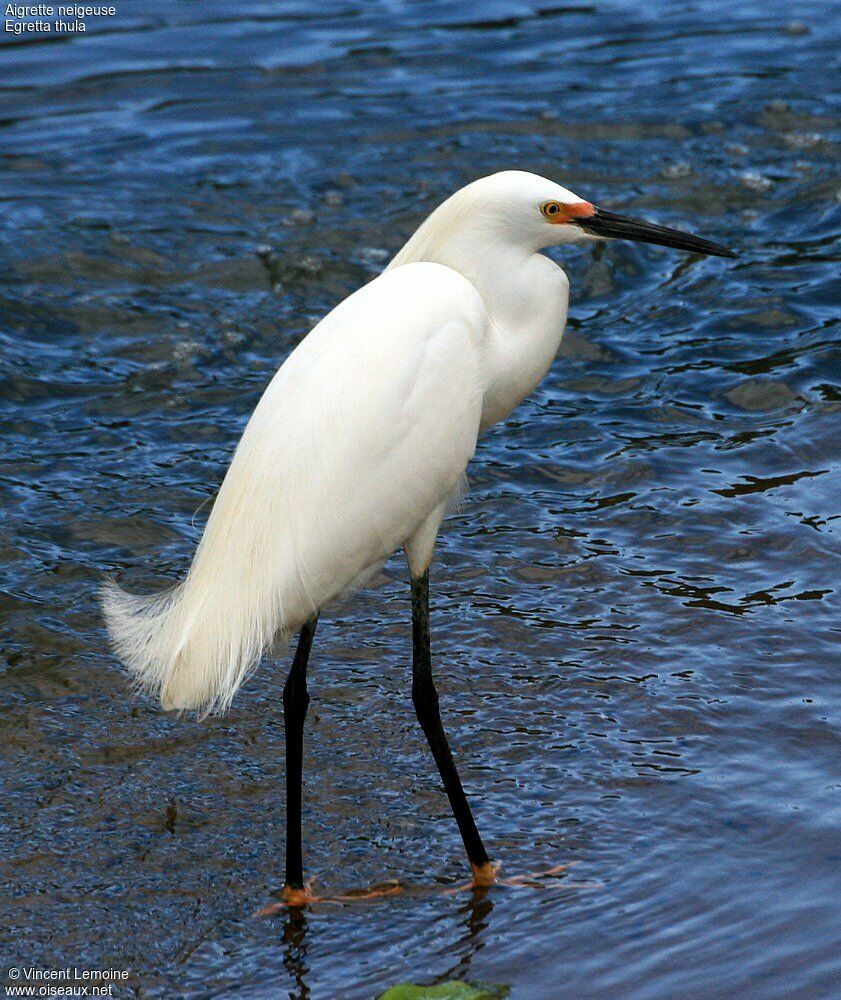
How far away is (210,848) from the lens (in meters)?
3.98

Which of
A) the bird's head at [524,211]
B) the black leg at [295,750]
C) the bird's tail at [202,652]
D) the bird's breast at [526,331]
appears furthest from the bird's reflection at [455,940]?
the bird's head at [524,211]

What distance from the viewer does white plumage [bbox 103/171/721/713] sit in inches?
144

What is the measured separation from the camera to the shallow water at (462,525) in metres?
3.69

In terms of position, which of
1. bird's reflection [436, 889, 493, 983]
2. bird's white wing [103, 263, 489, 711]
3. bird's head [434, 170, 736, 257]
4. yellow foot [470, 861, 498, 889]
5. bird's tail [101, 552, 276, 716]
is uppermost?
bird's head [434, 170, 736, 257]

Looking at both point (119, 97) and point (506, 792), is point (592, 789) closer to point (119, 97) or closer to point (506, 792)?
point (506, 792)

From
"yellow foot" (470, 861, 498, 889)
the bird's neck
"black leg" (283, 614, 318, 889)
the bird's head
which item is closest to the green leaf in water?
"yellow foot" (470, 861, 498, 889)

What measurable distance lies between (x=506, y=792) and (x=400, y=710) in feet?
1.84

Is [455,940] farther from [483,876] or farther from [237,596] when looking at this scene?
[237,596]

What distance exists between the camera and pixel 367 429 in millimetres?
3643

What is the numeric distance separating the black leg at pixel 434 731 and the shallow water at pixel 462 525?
121 mm

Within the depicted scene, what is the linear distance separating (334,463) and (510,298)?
2.26ft

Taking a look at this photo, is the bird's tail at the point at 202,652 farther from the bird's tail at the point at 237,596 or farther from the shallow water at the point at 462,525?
the shallow water at the point at 462,525

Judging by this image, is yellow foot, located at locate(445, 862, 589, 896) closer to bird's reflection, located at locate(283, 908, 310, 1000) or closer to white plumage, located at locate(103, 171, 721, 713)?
bird's reflection, located at locate(283, 908, 310, 1000)

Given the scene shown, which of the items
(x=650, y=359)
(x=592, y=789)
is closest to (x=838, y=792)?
(x=592, y=789)
